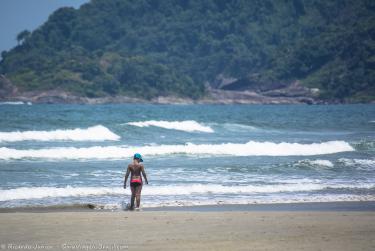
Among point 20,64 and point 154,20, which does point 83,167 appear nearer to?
point 20,64

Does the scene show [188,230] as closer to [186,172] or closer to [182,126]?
[186,172]

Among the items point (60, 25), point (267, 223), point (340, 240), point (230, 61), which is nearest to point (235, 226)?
point (267, 223)

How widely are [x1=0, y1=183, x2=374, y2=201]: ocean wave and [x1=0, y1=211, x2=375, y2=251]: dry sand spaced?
2.72m

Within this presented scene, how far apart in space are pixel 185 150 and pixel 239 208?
12.2 m

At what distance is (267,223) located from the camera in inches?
448

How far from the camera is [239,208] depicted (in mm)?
13758

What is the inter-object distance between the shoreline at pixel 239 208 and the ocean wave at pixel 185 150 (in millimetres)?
9542

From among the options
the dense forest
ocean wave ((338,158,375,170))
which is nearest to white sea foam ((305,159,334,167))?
ocean wave ((338,158,375,170))

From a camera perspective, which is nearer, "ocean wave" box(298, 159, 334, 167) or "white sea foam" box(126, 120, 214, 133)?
"ocean wave" box(298, 159, 334, 167)

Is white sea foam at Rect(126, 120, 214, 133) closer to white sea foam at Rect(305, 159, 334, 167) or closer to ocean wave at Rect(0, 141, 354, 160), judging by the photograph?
ocean wave at Rect(0, 141, 354, 160)

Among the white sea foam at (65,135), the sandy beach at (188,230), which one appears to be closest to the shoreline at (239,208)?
the sandy beach at (188,230)

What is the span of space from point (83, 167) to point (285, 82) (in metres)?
114

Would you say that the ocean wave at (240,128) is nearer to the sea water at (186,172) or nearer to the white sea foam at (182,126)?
the white sea foam at (182,126)

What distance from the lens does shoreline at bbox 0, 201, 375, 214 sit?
13.4 meters
